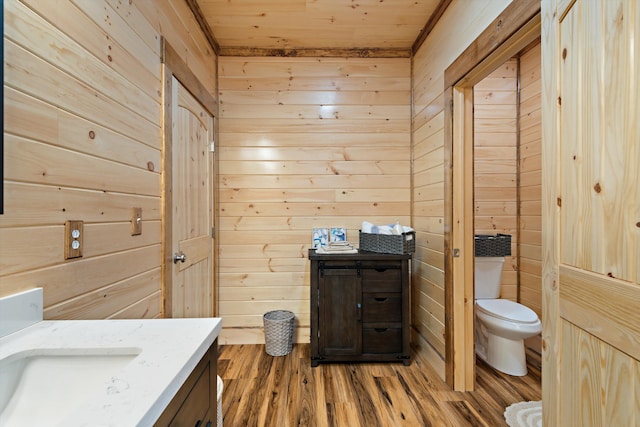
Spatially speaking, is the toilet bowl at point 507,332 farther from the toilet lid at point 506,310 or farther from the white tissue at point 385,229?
the white tissue at point 385,229

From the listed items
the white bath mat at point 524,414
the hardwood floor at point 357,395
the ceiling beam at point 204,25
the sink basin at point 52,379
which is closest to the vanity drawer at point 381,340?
the hardwood floor at point 357,395

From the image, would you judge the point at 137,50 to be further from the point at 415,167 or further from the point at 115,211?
the point at 415,167

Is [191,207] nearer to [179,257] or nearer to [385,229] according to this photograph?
[179,257]

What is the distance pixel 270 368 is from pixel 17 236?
1886 millimetres

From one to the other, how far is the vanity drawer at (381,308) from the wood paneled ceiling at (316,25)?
2115 millimetres

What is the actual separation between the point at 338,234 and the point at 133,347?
2085 mm

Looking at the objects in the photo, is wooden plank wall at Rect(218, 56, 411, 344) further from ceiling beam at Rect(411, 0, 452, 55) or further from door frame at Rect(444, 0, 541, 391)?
door frame at Rect(444, 0, 541, 391)

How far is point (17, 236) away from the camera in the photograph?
821mm

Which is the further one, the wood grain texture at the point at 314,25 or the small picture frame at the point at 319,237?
the small picture frame at the point at 319,237

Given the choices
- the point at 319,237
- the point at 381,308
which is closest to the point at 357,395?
the point at 381,308

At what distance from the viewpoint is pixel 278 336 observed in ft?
8.10

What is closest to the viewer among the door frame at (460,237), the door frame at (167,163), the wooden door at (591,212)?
the wooden door at (591,212)

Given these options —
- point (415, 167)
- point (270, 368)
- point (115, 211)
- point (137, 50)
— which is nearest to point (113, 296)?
point (115, 211)

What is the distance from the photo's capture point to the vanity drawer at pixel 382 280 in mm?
2305
